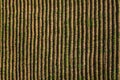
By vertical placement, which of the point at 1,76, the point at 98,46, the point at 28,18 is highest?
the point at 28,18

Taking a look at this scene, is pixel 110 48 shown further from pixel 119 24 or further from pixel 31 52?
pixel 31 52

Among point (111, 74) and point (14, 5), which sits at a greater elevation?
point (14, 5)

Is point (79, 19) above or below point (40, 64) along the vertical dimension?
above

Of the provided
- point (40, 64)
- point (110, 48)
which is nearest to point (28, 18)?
point (40, 64)

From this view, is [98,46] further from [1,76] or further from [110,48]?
[1,76]

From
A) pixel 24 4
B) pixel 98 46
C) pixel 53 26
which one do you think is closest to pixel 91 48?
Answer: pixel 98 46
